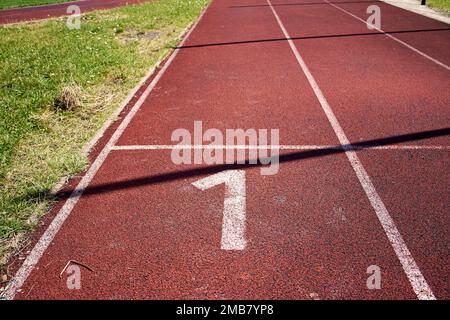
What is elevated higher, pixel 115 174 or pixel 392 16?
pixel 392 16

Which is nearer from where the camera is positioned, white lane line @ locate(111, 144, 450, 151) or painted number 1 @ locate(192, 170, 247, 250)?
painted number 1 @ locate(192, 170, 247, 250)

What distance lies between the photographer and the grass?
449 centimetres

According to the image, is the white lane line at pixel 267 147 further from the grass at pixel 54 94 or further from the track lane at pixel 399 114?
the grass at pixel 54 94

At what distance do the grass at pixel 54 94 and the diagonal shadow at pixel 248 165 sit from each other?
0.61 metres

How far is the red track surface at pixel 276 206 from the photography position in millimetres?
3305

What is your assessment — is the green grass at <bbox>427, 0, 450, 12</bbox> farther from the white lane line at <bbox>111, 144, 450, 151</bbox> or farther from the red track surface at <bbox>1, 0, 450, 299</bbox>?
the white lane line at <bbox>111, 144, 450, 151</bbox>

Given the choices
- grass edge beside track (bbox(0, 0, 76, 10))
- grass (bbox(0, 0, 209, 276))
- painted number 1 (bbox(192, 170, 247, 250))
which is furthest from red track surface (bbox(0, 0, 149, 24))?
painted number 1 (bbox(192, 170, 247, 250))

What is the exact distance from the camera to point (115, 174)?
194 inches

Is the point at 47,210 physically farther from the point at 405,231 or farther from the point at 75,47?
the point at 75,47

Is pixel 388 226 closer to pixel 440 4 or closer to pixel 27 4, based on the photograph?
pixel 440 4

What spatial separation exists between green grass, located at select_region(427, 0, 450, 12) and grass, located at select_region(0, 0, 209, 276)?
13.7 metres

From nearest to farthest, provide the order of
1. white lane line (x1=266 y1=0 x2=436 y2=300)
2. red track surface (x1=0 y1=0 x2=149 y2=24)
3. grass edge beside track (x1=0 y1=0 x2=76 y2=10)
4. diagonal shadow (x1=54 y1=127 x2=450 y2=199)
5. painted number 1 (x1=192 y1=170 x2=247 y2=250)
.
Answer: white lane line (x1=266 y1=0 x2=436 y2=300) → painted number 1 (x1=192 y1=170 x2=247 y2=250) → diagonal shadow (x1=54 y1=127 x2=450 y2=199) → red track surface (x1=0 y1=0 x2=149 y2=24) → grass edge beside track (x1=0 y1=0 x2=76 y2=10)
